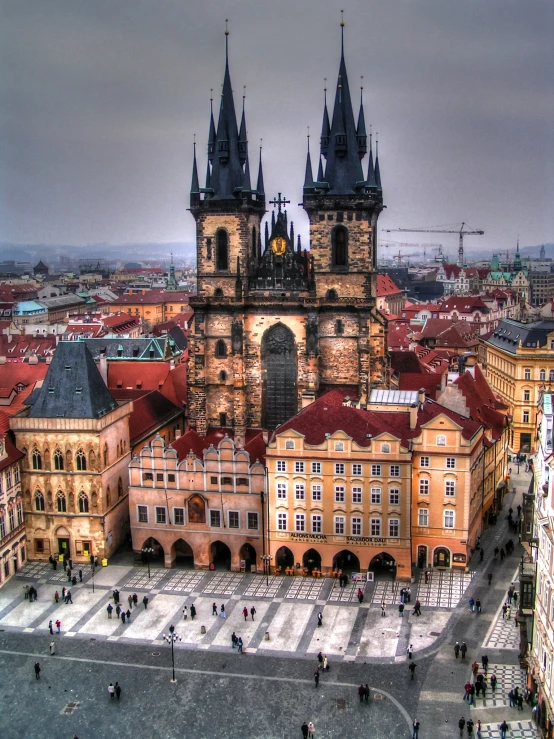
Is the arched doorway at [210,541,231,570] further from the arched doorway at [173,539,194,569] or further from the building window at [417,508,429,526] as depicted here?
the building window at [417,508,429,526]

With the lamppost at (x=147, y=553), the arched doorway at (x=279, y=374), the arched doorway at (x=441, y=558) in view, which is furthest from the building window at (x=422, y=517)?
the lamppost at (x=147, y=553)

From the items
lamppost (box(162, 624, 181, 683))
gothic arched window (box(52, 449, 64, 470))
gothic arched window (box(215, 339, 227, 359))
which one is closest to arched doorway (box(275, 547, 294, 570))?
lamppost (box(162, 624, 181, 683))

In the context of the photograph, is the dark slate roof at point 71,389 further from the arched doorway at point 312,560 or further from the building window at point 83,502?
the arched doorway at point 312,560

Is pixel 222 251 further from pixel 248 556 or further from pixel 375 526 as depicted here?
pixel 375 526

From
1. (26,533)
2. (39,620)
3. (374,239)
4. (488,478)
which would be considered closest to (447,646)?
(488,478)

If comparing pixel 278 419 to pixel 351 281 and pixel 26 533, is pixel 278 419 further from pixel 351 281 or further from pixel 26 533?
pixel 26 533

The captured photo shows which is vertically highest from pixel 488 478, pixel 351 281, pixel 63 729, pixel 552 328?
pixel 351 281

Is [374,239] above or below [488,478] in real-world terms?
above
